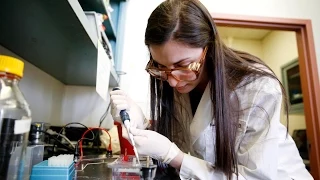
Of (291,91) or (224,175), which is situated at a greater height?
(291,91)

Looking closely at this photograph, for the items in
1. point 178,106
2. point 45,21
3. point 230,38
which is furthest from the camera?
point 230,38

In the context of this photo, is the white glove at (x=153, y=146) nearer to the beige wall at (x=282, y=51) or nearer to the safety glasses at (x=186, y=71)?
the safety glasses at (x=186, y=71)

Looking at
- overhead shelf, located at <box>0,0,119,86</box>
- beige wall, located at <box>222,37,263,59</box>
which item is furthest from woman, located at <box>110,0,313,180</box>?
beige wall, located at <box>222,37,263,59</box>

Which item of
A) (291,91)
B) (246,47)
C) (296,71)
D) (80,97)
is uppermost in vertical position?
(246,47)

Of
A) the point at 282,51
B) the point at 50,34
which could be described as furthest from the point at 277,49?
the point at 50,34

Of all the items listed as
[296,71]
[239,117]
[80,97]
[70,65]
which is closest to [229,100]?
[239,117]

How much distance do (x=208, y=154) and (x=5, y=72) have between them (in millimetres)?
653

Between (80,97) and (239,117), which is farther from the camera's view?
(80,97)

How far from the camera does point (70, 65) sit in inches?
44.3

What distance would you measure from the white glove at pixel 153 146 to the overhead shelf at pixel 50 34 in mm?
340

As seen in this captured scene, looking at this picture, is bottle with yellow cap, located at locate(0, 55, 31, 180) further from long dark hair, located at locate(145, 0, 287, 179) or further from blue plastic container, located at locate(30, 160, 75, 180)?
long dark hair, located at locate(145, 0, 287, 179)

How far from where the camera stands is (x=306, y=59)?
1806mm

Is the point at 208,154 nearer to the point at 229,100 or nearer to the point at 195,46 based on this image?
the point at 229,100

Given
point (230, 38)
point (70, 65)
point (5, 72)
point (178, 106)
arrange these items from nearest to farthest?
point (5, 72) → point (178, 106) → point (70, 65) → point (230, 38)
